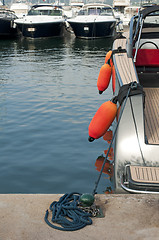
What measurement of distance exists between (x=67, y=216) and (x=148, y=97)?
11.0ft

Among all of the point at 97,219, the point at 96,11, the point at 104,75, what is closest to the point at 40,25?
the point at 96,11

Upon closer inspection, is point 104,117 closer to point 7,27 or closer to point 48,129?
point 48,129

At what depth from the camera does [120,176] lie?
4.37m

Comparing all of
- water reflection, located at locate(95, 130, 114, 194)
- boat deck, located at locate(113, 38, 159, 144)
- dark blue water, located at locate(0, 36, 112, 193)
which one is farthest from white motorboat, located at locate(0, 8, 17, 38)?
water reflection, located at locate(95, 130, 114, 194)

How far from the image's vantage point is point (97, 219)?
11.6ft

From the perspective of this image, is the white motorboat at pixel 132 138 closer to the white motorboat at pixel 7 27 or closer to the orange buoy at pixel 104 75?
the orange buoy at pixel 104 75

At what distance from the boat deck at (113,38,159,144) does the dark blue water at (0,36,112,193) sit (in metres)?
1.10

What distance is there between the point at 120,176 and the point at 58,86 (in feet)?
24.7

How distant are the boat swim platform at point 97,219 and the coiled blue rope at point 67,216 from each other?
0.05m

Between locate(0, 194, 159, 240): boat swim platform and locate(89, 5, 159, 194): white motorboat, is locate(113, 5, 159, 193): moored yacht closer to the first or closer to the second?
locate(89, 5, 159, 194): white motorboat

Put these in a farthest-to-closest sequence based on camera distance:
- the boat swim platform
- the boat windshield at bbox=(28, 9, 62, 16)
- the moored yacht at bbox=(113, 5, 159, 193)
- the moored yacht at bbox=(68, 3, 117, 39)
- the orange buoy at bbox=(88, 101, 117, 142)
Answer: the boat windshield at bbox=(28, 9, 62, 16), the moored yacht at bbox=(68, 3, 117, 39), the orange buoy at bbox=(88, 101, 117, 142), the moored yacht at bbox=(113, 5, 159, 193), the boat swim platform

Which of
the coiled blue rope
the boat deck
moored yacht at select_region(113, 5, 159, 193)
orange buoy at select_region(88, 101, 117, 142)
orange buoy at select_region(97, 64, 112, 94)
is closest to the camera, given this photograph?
the coiled blue rope

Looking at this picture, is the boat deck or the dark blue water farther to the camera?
the dark blue water

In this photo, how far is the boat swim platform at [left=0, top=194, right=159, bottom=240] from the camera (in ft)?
10.7
